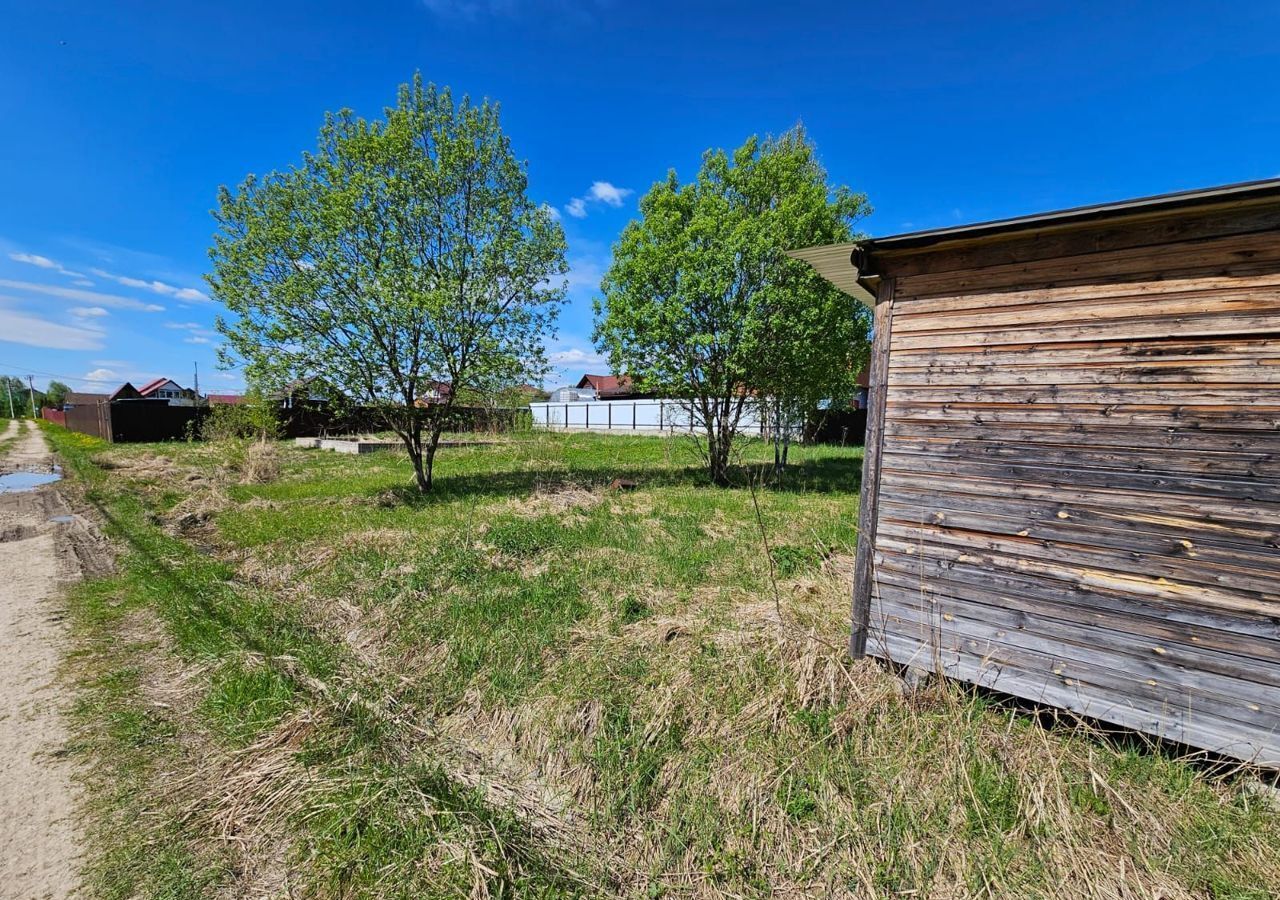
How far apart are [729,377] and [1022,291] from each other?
8475mm

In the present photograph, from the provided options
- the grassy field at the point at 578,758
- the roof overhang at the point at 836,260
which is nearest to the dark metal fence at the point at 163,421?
the grassy field at the point at 578,758

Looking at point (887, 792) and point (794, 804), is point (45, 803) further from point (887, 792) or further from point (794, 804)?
point (887, 792)

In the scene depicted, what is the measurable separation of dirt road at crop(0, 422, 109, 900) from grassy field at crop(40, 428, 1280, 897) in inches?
5.1

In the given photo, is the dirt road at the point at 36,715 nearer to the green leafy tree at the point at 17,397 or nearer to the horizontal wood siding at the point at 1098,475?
the horizontal wood siding at the point at 1098,475

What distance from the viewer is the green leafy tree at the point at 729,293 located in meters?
10.7

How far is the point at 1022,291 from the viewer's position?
306 cm

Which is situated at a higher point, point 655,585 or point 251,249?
point 251,249

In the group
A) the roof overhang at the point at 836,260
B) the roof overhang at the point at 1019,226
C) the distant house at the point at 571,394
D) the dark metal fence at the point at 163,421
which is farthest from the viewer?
the distant house at the point at 571,394

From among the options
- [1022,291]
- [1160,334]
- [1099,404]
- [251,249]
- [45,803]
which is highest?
[251,249]

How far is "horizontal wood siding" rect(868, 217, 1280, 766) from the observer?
2521 mm

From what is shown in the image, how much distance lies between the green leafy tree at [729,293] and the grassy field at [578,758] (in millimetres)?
6786

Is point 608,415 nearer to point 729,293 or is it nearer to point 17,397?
point 729,293

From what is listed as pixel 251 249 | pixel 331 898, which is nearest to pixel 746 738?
pixel 331 898

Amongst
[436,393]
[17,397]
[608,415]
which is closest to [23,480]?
[436,393]
